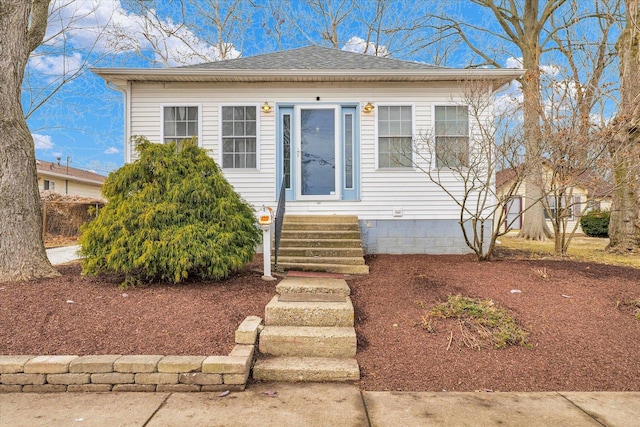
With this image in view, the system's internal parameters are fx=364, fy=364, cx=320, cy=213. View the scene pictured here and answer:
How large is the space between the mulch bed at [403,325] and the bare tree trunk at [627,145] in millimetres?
2660

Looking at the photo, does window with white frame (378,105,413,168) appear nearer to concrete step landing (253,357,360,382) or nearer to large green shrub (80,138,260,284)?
large green shrub (80,138,260,284)

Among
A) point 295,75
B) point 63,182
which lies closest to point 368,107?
point 295,75

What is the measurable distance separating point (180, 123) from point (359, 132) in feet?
11.9

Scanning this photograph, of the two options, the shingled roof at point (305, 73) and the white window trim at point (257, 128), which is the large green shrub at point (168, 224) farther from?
the shingled roof at point (305, 73)

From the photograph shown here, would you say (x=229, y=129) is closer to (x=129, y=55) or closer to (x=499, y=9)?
(x=129, y=55)

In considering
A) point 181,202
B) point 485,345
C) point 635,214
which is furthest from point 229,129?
point 635,214

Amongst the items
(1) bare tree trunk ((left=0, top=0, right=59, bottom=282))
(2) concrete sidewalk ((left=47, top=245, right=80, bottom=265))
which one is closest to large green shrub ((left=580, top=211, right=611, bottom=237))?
(2) concrete sidewalk ((left=47, top=245, right=80, bottom=265))

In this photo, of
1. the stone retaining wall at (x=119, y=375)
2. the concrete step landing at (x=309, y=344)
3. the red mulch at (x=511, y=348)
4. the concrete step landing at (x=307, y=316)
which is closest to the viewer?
the stone retaining wall at (x=119, y=375)

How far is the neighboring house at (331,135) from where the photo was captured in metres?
7.27

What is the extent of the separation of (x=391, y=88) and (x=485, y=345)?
5531 mm

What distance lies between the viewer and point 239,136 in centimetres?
738

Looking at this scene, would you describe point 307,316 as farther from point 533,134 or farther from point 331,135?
point 533,134

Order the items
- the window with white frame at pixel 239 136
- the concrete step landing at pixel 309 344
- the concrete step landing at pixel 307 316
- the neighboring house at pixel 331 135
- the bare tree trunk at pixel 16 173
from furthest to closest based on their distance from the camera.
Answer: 1. the window with white frame at pixel 239 136
2. the neighboring house at pixel 331 135
3. the bare tree trunk at pixel 16 173
4. the concrete step landing at pixel 307 316
5. the concrete step landing at pixel 309 344

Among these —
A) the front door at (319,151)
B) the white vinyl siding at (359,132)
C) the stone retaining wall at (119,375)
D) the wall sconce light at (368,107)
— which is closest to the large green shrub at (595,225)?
the white vinyl siding at (359,132)
